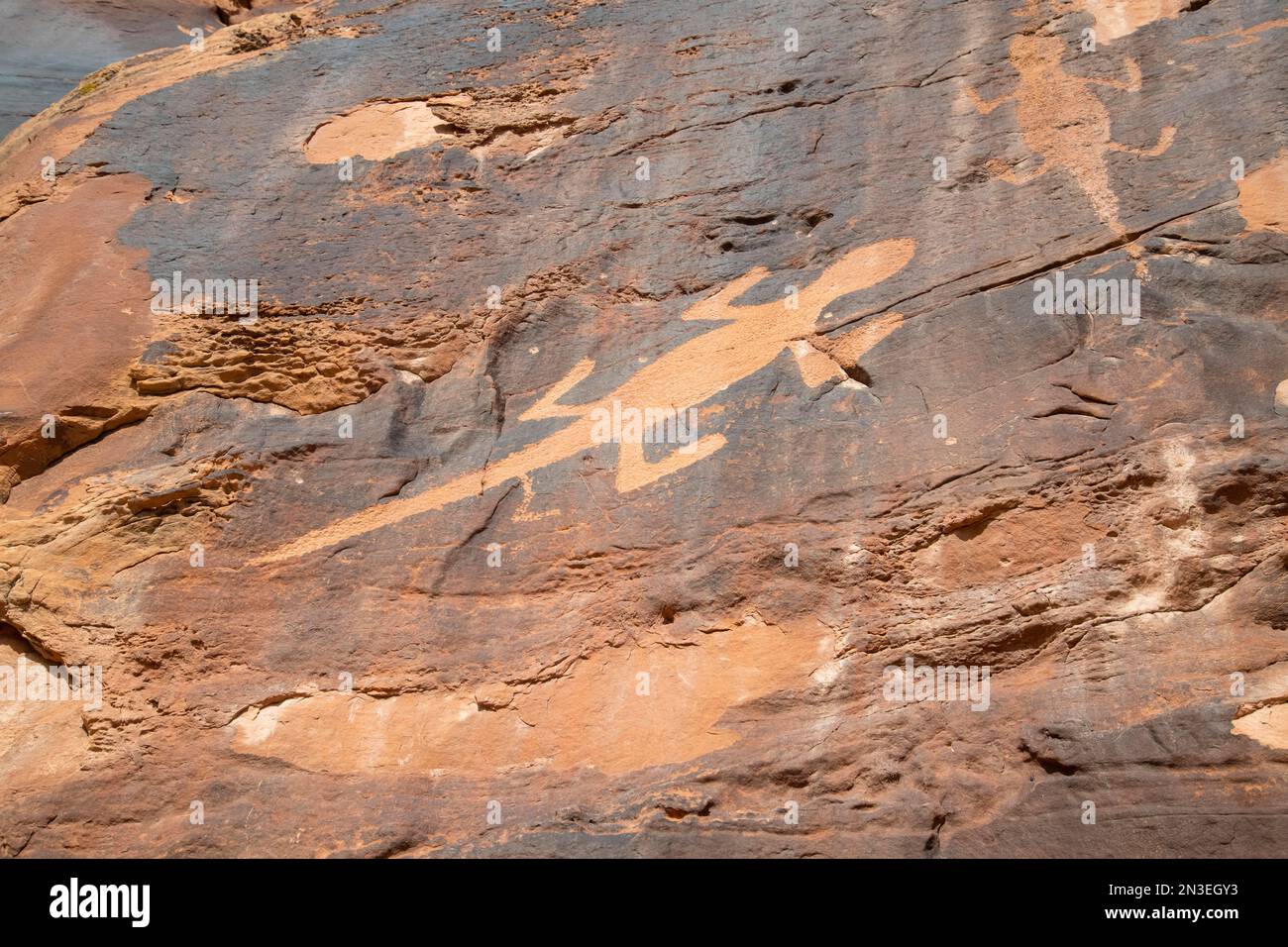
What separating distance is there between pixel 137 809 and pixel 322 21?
6155 millimetres

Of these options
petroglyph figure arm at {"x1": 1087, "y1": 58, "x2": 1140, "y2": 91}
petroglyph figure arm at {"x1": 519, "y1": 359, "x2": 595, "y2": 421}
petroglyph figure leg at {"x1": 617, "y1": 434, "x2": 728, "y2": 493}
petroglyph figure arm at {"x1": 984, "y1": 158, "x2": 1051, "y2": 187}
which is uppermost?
petroglyph figure arm at {"x1": 1087, "y1": 58, "x2": 1140, "y2": 91}

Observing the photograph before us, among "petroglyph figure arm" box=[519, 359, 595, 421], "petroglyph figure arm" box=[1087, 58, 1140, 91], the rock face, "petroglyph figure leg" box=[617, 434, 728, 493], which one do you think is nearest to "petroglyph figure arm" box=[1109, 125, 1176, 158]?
the rock face

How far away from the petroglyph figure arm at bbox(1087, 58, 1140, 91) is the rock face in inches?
1.1

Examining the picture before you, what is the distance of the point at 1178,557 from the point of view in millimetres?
4832

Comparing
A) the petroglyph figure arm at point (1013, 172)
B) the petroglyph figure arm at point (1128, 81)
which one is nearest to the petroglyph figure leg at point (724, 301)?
the petroglyph figure arm at point (1013, 172)

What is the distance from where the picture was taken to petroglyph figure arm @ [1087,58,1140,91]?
6496 millimetres

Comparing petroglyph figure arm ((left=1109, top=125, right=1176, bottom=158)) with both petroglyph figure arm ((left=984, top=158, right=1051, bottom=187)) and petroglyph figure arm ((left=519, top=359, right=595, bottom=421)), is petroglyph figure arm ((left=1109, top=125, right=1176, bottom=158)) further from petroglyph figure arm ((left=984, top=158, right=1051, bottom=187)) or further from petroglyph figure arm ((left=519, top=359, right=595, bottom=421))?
petroglyph figure arm ((left=519, top=359, right=595, bottom=421))

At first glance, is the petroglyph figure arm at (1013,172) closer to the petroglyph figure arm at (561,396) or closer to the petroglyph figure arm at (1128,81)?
the petroglyph figure arm at (1128,81)

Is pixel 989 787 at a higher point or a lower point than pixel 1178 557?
lower

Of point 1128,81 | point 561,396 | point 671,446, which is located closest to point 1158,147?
point 1128,81

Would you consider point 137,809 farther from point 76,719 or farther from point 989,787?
point 989,787

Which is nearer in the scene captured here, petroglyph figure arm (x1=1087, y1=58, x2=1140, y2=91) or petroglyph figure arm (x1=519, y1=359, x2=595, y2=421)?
petroglyph figure arm (x1=519, y1=359, x2=595, y2=421)

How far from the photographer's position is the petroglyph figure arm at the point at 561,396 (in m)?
6.18
